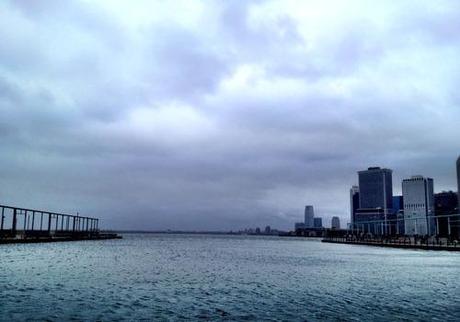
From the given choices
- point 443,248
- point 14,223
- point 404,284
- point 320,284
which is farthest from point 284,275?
point 14,223

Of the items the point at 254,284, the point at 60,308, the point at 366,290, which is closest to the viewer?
the point at 60,308

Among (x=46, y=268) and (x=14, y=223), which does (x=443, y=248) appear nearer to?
(x=46, y=268)

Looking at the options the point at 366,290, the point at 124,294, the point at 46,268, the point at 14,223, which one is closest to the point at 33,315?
the point at 124,294

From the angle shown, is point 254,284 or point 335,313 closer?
point 335,313

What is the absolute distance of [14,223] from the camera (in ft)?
443

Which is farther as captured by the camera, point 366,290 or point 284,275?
point 284,275

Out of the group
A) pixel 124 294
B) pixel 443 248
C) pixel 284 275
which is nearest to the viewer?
pixel 124 294

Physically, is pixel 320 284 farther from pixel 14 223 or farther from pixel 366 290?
pixel 14 223

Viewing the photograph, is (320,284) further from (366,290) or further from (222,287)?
(222,287)

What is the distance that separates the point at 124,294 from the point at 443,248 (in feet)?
361

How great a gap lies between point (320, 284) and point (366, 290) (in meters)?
6.24

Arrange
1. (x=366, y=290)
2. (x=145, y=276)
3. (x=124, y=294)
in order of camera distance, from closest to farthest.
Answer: (x=124, y=294), (x=366, y=290), (x=145, y=276)

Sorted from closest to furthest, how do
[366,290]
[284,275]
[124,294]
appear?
[124,294] → [366,290] → [284,275]

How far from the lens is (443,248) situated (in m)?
127
